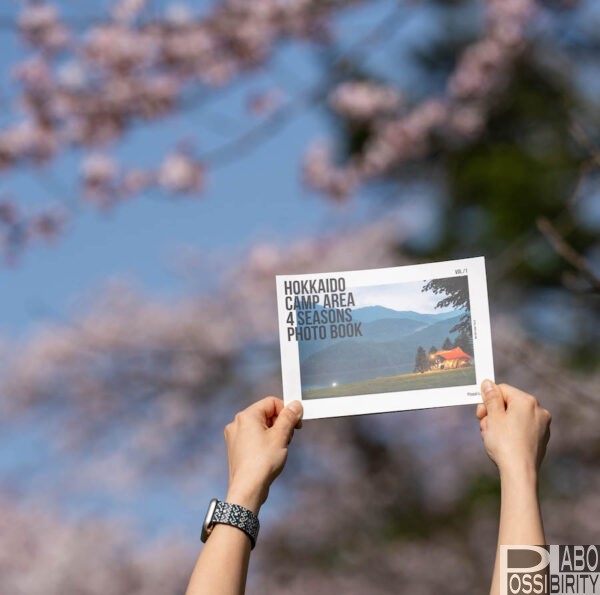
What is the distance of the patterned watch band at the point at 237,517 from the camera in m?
1.32

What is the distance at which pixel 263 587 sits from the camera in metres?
7.71

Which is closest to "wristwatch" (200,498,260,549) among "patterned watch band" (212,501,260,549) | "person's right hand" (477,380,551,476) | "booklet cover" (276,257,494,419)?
"patterned watch band" (212,501,260,549)

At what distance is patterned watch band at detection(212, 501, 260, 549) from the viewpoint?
1321 mm

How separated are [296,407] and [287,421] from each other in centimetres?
7

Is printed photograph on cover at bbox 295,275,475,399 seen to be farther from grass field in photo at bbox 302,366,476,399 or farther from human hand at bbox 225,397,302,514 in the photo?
human hand at bbox 225,397,302,514

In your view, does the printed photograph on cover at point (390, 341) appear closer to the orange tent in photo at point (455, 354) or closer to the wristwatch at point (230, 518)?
the orange tent in photo at point (455, 354)

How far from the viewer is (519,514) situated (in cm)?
125

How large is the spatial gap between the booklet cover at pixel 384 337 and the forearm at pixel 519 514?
31 centimetres

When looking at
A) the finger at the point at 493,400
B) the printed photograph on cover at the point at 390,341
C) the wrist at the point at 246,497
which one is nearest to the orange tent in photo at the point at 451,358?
the printed photograph on cover at the point at 390,341

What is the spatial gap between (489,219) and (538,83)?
1.81 metres

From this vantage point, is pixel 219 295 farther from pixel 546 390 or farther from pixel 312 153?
pixel 546 390

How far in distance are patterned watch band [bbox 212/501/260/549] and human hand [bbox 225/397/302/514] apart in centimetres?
1

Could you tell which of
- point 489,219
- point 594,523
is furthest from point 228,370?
point 489,219

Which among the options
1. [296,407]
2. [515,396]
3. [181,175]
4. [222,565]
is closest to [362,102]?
[181,175]
